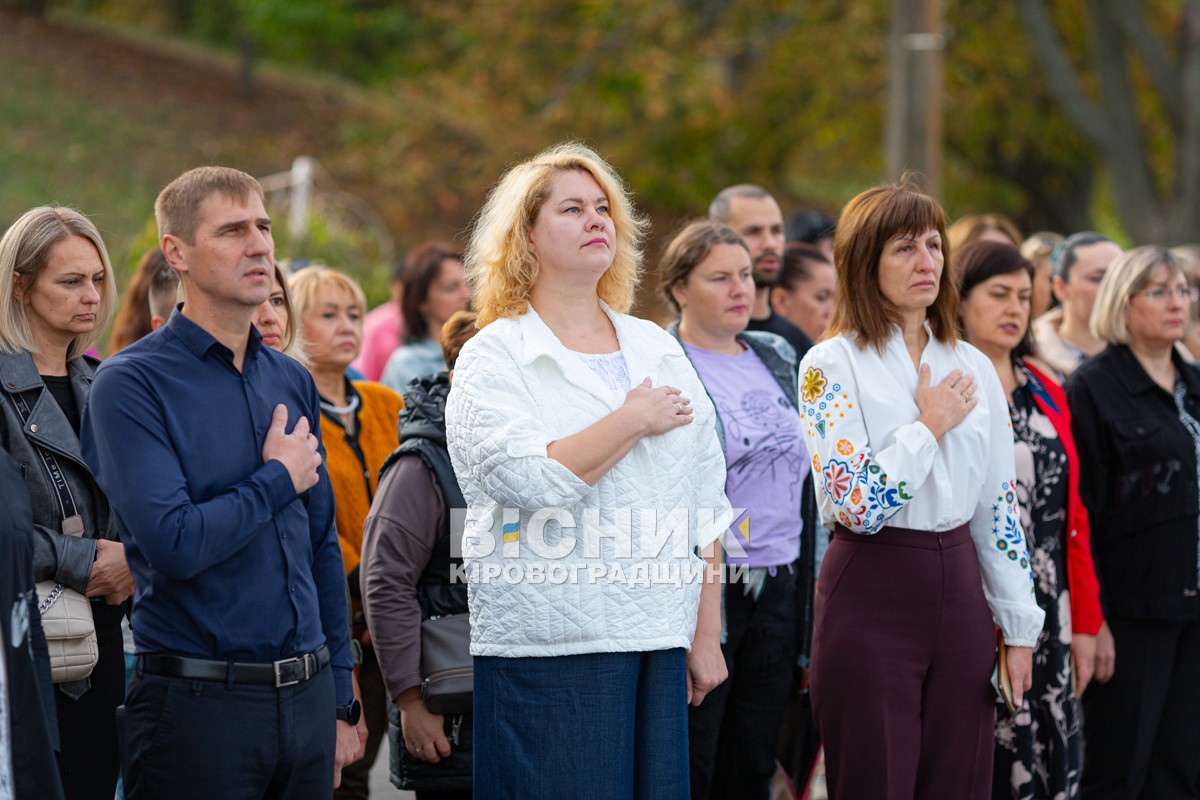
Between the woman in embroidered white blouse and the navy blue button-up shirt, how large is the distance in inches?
62.0

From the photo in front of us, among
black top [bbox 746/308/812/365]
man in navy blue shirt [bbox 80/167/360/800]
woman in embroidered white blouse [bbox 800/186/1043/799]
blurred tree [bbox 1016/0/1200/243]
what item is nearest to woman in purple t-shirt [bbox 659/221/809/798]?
woman in embroidered white blouse [bbox 800/186/1043/799]

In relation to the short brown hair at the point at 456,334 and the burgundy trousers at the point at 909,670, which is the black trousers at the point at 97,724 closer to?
the short brown hair at the point at 456,334

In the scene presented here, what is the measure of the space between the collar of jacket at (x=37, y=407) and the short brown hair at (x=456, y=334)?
119 cm

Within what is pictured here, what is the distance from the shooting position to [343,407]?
16.4 ft

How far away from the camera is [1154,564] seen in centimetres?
503

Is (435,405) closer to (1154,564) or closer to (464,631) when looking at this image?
(464,631)

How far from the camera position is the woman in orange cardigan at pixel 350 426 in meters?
4.76

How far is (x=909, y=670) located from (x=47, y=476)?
8.24 feet

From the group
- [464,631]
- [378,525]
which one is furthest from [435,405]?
[464,631]

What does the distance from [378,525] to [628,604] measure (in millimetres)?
1170

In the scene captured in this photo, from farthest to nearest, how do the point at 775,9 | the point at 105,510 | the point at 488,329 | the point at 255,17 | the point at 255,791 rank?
the point at 255,17 → the point at 775,9 → the point at 105,510 → the point at 488,329 → the point at 255,791

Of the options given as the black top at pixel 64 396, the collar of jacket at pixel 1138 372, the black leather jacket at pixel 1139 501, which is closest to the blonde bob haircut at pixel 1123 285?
the collar of jacket at pixel 1138 372

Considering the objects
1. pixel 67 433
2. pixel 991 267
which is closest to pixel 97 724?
pixel 67 433

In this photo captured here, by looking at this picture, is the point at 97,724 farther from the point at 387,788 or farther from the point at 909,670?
the point at 387,788
